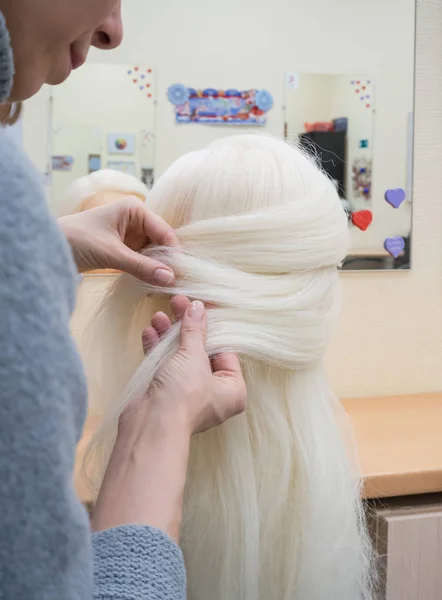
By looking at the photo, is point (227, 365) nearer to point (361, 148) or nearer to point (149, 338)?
point (149, 338)

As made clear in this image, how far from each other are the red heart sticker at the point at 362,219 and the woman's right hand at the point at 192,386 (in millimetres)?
812

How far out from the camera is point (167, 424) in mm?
738

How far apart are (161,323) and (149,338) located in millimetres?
27

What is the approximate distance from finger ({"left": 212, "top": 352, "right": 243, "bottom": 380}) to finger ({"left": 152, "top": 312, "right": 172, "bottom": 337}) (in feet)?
0.27

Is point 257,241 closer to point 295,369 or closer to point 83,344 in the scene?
point 295,369

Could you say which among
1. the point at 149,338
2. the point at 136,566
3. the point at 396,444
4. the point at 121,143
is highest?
the point at 121,143

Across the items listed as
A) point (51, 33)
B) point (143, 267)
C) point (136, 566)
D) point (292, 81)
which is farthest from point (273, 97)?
point (136, 566)

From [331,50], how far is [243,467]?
1105 millimetres

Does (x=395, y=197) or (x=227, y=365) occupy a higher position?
(x=395, y=197)

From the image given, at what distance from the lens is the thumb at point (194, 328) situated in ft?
2.73

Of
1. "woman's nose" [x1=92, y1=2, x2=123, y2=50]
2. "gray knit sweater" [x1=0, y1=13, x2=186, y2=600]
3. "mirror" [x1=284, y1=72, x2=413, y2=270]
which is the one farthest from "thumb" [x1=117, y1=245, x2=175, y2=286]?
"mirror" [x1=284, y1=72, x2=413, y2=270]

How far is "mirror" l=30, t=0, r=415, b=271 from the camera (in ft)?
4.71

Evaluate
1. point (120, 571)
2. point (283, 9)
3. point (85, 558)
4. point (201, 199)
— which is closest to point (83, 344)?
point (201, 199)

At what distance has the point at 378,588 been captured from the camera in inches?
43.7
